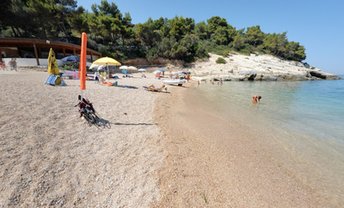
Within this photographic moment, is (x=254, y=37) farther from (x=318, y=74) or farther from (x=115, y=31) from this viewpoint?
(x=115, y=31)

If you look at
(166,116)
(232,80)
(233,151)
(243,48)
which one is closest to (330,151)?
(233,151)

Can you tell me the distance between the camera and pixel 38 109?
6633 mm

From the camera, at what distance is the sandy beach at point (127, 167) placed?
11.6 ft

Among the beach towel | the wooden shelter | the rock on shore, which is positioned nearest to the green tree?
the rock on shore

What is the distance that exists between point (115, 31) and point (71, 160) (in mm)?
40521

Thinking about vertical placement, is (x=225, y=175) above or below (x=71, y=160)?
below

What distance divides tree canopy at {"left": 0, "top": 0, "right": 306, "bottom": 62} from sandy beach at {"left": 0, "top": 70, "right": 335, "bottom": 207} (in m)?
33.7

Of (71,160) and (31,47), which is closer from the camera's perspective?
(71,160)

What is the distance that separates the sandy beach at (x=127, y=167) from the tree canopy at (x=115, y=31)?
33670 mm

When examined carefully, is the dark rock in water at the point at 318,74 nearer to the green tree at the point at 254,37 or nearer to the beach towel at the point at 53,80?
the green tree at the point at 254,37

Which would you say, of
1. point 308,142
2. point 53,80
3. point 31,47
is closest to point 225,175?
point 308,142

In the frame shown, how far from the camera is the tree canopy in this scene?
31.6 m

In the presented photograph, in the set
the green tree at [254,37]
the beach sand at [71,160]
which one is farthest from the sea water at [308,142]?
the green tree at [254,37]

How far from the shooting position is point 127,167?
4496 mm
